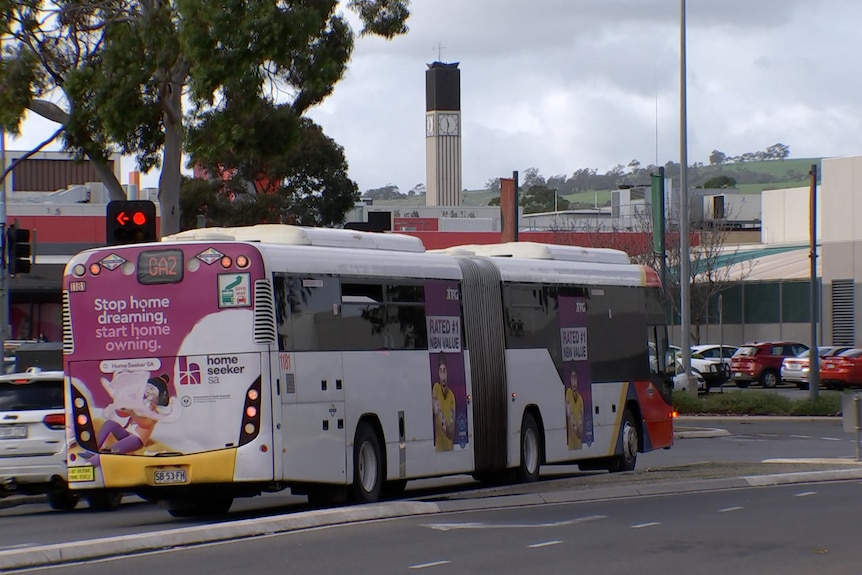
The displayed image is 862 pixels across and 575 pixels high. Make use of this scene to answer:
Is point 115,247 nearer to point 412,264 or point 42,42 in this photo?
point 412,264

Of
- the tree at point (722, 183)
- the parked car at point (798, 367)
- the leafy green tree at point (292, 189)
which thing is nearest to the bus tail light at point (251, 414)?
the leafy green tree at point (292, 189)

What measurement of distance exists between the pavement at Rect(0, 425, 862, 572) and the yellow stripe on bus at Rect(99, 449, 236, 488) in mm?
694

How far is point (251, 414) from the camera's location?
15562 mm

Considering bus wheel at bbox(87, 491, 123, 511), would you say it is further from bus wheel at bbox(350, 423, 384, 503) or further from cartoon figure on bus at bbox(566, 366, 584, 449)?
cartoon figure on bus at bbox(566, 366, 584, 449)

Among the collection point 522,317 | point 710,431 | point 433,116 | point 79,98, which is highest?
point 433,116

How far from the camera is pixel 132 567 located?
38.9 ft

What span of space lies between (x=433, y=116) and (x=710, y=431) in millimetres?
94219

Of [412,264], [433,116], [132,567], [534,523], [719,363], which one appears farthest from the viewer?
[433,116]

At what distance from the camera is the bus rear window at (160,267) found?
16047mm

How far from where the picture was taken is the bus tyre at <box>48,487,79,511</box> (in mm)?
19519

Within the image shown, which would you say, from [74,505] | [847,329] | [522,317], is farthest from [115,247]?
[847,329]

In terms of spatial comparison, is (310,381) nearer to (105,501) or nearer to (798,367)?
(105,501)

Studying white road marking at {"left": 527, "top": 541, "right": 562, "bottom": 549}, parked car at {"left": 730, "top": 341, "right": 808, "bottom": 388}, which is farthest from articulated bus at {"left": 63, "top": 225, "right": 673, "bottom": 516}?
parked car at {"left": 730, "top": 341, "right": 808, "bottom": 388}

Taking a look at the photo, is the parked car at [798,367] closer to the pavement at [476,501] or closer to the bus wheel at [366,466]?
the pavement at [476,501]
